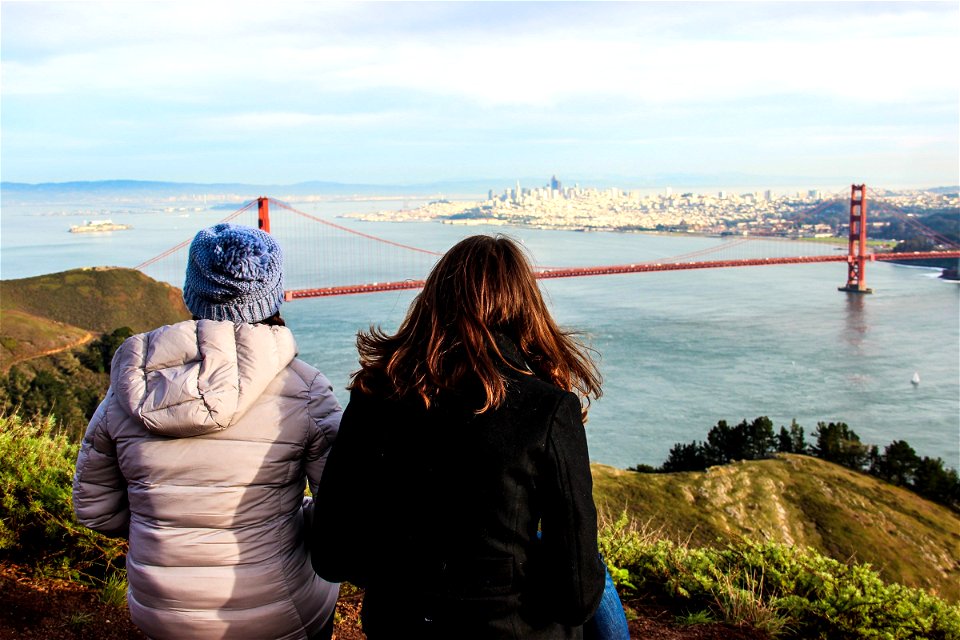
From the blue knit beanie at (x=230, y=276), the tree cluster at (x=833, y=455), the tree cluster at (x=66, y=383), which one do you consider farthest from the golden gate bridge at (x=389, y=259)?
the blue knit beanie at (x=230, y=276)

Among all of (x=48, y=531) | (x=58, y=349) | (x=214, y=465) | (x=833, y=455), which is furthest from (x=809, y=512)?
(x=58, y=349)

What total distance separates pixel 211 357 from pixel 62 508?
3.83 feet

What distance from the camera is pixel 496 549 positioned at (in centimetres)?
90

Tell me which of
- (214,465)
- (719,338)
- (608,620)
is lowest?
(719,338)

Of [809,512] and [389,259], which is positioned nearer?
[809,512]

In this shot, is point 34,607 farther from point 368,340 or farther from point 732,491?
point 732,491

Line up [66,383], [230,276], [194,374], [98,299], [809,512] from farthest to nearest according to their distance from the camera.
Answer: [98,299], [66,383], [809,512], [230,276], [194,374]

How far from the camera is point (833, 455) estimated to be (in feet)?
40.3

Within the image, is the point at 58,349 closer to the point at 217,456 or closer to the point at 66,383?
the point at 66,383

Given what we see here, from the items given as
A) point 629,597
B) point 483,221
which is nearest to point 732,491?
point 629,597

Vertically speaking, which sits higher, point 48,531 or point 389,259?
point 48,531

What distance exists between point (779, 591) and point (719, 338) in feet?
74.9

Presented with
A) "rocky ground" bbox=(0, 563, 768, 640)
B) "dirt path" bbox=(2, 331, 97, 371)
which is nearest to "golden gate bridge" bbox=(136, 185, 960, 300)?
"dirt path" bbox=(2, 331, 97, 371)

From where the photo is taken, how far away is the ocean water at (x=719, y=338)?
53.0 ft
